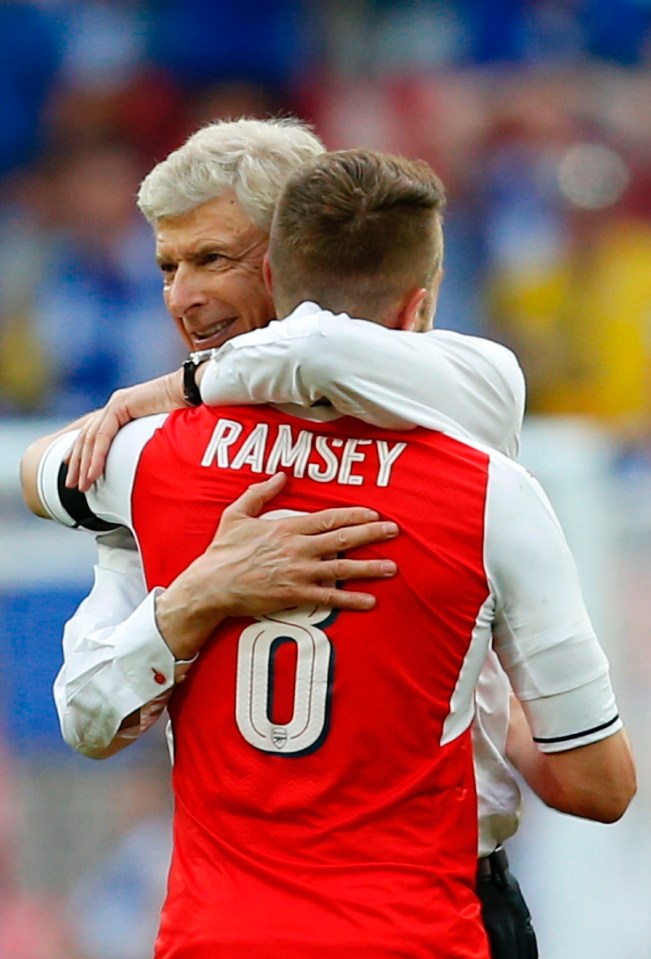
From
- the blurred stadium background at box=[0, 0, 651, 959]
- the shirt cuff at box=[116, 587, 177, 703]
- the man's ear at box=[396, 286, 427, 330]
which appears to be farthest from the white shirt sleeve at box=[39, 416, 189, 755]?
the blurred stadium background at box=[0, 0, 651, 959]

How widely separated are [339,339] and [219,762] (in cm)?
48

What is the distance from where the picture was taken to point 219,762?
174cm

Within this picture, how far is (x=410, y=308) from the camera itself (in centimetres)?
174

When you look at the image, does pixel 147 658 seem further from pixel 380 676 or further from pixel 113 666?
pixel 380 676

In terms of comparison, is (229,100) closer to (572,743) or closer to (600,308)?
(600,308)

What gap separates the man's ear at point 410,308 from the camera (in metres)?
1.73

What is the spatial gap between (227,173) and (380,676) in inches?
27.5

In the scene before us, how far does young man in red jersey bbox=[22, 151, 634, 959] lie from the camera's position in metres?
1.67

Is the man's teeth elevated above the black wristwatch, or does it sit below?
above

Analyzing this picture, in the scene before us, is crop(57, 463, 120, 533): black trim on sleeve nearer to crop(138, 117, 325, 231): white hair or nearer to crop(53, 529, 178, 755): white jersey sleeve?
crop(53, 529, 178, 755): white jersey sleeve

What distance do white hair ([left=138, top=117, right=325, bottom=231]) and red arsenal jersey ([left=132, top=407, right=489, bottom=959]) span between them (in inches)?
14.8

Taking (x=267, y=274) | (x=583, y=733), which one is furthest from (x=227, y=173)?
(x=583, y=733)

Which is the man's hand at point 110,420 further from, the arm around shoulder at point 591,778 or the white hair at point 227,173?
the arm around shoulder at point 591,778

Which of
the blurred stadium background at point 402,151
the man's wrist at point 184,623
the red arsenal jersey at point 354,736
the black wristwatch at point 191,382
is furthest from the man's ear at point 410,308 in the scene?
the blurred stadium background at point 402,151
